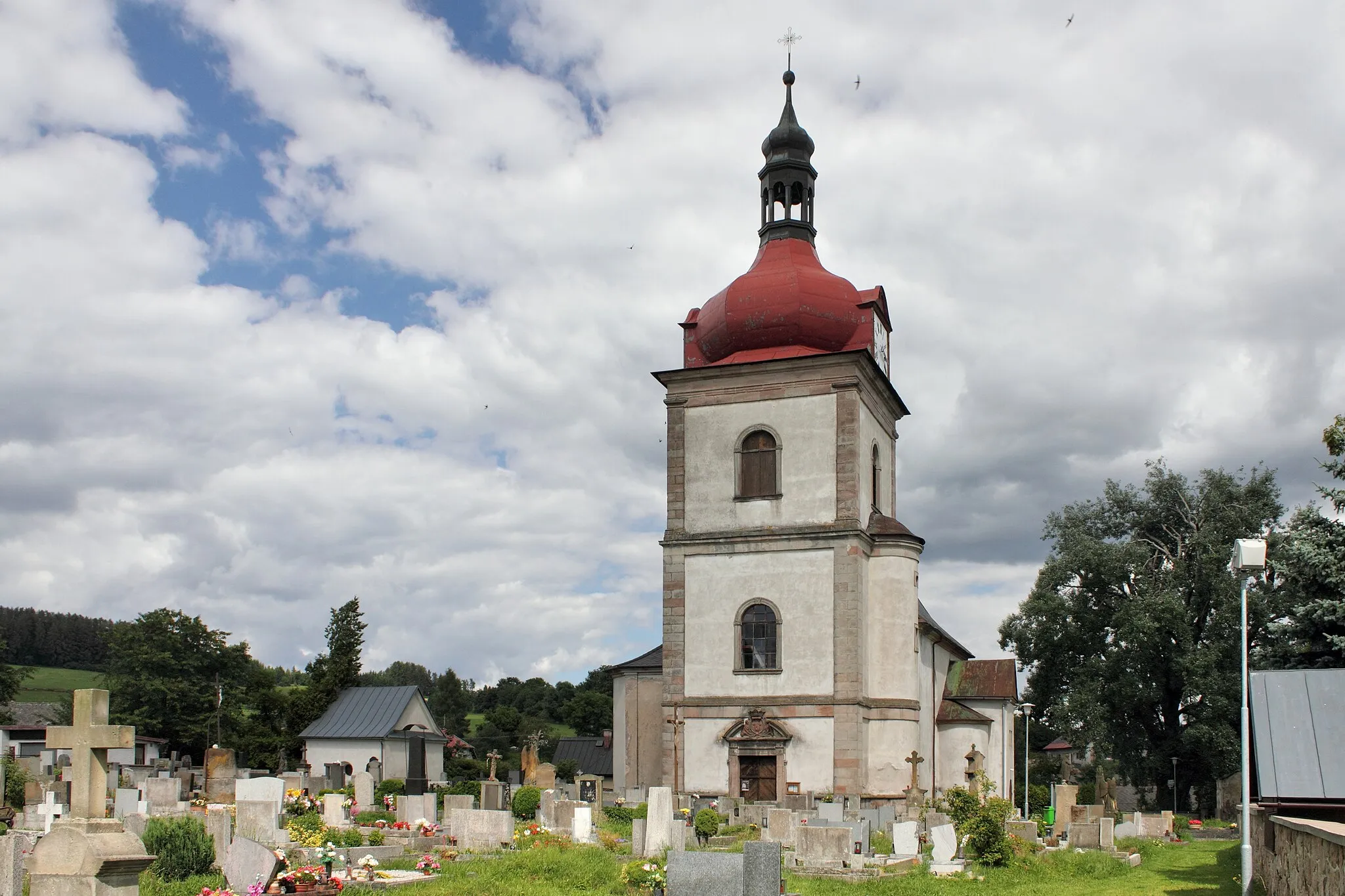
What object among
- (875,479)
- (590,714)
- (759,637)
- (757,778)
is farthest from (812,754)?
(590,714)

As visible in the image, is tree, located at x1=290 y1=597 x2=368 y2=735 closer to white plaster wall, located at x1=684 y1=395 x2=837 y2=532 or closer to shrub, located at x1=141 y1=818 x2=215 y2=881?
white plaster wall, located at x1=684 y1=395 x2=837 y2=532

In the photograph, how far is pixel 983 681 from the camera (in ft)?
132

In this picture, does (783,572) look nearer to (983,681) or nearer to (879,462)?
(879,462)

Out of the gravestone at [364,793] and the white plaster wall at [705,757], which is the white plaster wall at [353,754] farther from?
the white plaster wall at [705,757]

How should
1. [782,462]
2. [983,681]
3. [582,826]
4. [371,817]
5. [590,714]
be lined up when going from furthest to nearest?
[590,714] → [983,681] → [782,462] → [371,817] → [582,826]

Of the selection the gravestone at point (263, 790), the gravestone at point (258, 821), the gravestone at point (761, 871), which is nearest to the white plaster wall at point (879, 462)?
the gravestone at point (263, 790)

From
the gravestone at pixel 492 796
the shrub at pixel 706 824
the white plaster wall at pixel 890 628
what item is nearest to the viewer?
the shrub at pixel 706 824

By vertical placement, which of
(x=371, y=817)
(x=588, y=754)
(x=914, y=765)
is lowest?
(x=588, y=754)

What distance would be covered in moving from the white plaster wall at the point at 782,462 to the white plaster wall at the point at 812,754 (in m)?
5.11

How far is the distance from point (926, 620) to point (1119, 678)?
28.0 ft

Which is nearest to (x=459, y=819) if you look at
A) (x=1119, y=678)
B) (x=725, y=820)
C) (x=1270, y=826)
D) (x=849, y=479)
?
(x=725, y=820)

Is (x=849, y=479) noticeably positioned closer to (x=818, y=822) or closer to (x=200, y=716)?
(x=818, y=822)

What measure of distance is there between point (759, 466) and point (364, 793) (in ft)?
41.2

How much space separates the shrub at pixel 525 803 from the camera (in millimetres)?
29062
